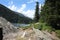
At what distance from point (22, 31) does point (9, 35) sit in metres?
0.44

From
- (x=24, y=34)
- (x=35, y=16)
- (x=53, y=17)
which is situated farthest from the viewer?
(x=35, y=16)

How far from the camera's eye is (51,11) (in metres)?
47.1

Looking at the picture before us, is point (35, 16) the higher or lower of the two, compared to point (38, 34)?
lower

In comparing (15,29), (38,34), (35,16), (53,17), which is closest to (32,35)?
(38,34)

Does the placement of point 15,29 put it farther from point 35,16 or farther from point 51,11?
point 35,16

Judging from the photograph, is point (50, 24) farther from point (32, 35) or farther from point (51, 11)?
point (32, 35)

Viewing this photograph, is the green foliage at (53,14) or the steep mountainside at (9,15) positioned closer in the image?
the steep mountainside at (9,15)

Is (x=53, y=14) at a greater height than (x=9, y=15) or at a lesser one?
greater

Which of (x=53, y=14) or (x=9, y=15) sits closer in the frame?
(x=53, y=14)

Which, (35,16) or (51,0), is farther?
(35,16)

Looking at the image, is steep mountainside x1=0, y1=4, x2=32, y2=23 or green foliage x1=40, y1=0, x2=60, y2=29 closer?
steep mountainside x1=0, y1=4, x2=32, y2=23

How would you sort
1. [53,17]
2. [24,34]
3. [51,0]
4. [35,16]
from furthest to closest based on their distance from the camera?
[35,16] < [51,0] < [53,17] < [24,34]

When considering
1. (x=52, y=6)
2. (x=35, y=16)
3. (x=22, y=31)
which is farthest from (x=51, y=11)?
(x=35, y=16)

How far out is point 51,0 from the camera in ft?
159
